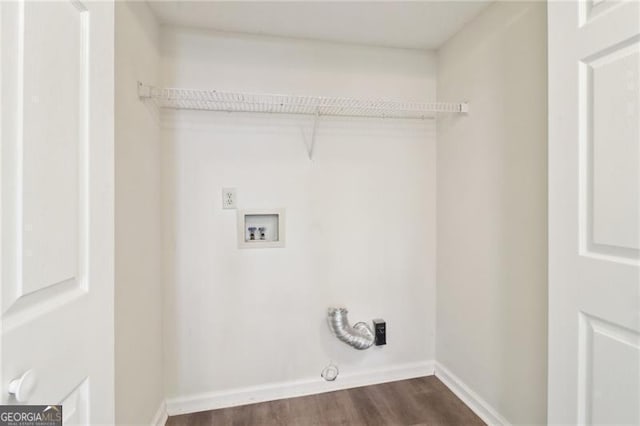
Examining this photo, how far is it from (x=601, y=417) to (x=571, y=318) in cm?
29

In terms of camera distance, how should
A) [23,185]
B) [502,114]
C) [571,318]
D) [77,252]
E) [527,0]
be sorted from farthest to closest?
[502,114] → [527,0] → [571,318] → [77,252] → [23,185]

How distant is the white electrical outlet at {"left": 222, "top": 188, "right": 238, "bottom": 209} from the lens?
73.5 inches

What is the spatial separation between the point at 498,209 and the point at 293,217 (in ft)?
4.00

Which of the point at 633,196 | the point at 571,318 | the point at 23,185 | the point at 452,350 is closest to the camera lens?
the point at 23,185

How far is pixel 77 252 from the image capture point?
0.69 m

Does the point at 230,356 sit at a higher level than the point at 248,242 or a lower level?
lower

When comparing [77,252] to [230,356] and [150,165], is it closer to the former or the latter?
[150,165]

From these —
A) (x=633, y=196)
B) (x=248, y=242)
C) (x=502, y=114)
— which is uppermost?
(x=502, y=114)

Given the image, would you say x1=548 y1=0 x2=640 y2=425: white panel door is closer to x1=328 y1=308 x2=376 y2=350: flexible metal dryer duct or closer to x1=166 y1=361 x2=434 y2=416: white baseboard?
x1=328 y1=308 x2=376 y2=350: flexible metal dryer duct

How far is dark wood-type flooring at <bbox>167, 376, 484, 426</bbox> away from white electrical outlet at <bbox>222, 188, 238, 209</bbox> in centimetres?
128

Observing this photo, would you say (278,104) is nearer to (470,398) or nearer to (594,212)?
(594,212)

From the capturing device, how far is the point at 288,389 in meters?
1.95

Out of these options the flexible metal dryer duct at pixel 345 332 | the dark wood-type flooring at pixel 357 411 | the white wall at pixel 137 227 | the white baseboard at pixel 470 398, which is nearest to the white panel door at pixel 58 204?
the white wall at pixel 137 227

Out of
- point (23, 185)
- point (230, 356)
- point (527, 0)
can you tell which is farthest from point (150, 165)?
point (527, 0)
